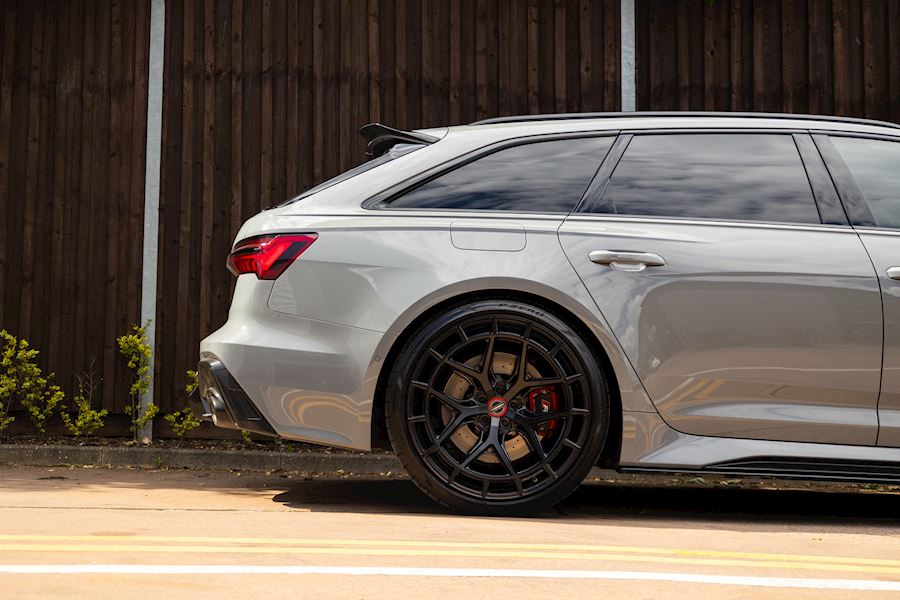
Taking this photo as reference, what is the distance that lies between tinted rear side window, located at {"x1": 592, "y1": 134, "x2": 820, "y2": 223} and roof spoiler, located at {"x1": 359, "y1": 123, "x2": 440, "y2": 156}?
33.5 inches

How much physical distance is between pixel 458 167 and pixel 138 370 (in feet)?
12.2

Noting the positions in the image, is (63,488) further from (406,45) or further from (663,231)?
(406,45)

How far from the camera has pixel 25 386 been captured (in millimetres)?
7793

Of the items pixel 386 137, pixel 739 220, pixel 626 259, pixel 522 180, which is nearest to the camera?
pixel 626 259

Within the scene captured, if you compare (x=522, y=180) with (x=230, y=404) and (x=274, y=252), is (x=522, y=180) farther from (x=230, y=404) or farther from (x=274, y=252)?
(x=230, y=404)

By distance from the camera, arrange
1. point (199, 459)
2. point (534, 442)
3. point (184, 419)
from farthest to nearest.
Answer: point (184, 419), point (199, 459), point (534, 442)

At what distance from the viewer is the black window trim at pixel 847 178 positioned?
16.1 ft

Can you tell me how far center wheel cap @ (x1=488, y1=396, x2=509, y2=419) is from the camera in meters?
4.64

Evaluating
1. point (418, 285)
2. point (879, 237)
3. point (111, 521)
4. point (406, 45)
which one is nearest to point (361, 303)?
point (418, 285)

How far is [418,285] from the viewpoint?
4.68 meters

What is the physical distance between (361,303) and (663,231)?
4.25ft

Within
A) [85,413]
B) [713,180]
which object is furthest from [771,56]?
[85,413]

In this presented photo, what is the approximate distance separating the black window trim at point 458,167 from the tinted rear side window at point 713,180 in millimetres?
149

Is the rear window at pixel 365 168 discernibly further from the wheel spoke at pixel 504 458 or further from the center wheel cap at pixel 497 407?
the wheel spoke at pixel 504 458
